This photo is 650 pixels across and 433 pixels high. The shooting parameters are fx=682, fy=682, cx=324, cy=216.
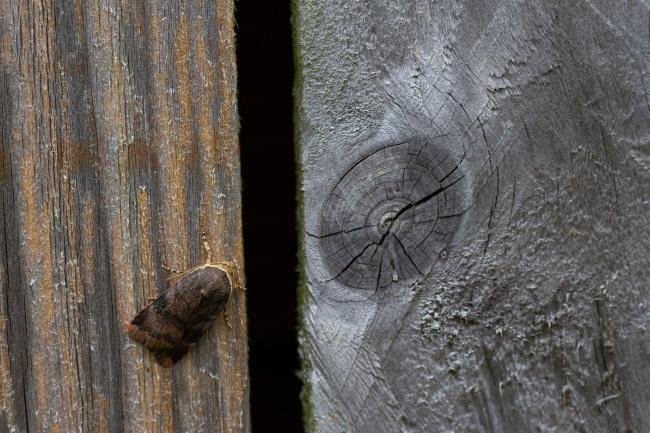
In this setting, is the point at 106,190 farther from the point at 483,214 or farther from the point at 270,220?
the point at 270,220

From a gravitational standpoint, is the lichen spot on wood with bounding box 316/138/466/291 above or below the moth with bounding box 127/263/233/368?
above

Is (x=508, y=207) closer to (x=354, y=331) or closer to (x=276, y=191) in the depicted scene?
(x=354, y=331)

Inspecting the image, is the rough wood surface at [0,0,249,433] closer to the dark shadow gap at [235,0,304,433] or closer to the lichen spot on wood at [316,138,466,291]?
the lichen spot on wood at [316,138,466,291]

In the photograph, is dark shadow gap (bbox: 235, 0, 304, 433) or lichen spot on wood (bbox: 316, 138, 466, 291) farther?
dark shadow gap (bbox: 235, 0, 304, 433)

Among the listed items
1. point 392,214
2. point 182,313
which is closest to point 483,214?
point 392,214

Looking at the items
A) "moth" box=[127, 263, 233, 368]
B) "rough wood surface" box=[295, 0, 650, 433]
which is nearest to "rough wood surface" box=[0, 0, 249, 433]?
"moth" box=[127, 263, 233, 368]

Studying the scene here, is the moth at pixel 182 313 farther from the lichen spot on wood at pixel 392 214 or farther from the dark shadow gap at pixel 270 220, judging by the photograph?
the dark shadow gap at pixel 270 220
